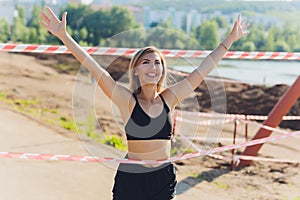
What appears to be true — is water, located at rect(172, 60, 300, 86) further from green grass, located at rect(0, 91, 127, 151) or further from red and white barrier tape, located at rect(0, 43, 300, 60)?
red and white barrier tape, located at rect(0, 43, 300, 60)

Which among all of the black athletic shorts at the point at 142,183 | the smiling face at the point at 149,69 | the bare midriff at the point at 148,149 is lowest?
the black athletic shorts at the point at 142,183

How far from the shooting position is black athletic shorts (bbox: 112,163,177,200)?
2533 millimetres

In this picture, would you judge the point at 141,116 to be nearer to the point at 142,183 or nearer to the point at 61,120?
the point at 142,183

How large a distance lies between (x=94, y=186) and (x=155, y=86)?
8.99 ft

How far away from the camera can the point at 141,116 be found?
8.29ft

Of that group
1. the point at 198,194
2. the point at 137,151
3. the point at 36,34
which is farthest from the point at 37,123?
the point at 36,34

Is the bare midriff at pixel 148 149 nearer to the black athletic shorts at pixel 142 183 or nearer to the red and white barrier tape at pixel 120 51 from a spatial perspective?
the black athletic shorts at pixel 142 183

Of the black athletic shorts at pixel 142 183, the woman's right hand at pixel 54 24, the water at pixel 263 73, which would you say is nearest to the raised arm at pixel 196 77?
the black athletic shorts at pixel 142 183

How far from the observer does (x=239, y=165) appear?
6.81 metres

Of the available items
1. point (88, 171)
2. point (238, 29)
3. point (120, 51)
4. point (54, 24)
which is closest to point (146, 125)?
point (54, 24)

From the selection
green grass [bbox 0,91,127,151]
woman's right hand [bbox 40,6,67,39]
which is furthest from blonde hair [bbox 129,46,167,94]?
green grass [bbox 0,91,127,151]

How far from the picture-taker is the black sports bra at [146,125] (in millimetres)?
2523

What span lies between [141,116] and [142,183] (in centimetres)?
37

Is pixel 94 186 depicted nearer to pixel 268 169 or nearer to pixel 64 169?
pixel 64 169
